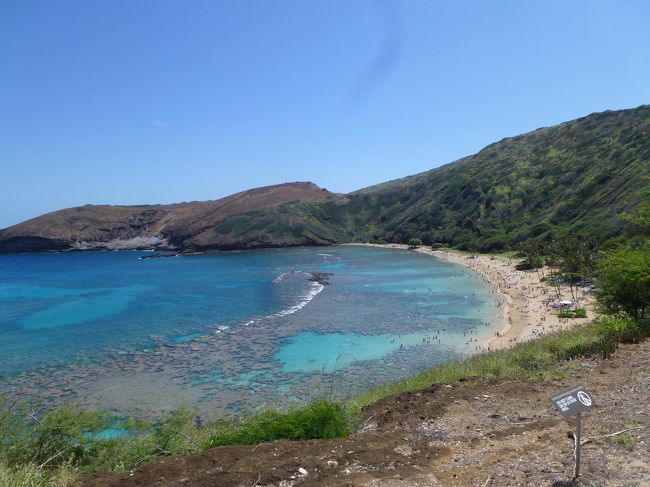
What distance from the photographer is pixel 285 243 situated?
Answer: 12400 centimetres

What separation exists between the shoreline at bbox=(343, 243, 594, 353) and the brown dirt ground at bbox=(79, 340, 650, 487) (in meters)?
15.8

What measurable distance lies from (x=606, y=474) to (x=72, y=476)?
8322 mm

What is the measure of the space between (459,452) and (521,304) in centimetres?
3694

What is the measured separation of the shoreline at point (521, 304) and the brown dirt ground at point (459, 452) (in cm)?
1576

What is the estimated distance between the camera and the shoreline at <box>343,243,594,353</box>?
30.9m

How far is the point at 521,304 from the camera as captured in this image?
4172cm

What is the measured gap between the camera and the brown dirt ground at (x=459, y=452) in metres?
7.01

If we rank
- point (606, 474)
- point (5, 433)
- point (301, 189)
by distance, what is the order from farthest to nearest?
point (301, 189) < point (5, 433) < point (606, 474)

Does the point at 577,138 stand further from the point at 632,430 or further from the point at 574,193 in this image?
the point at 632,430

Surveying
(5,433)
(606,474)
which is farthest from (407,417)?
(5,433)

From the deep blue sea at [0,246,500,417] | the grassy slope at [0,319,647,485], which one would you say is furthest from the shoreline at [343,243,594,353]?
the grassy slope at [0,319,647,485]

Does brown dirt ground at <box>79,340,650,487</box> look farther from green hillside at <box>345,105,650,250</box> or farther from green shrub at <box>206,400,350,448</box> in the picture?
green hillside at <box>345,105,650,250</box>

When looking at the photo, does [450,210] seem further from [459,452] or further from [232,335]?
[459,452]

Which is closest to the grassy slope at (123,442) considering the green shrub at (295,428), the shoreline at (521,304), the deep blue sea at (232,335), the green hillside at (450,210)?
the green shrub at (295,428)
